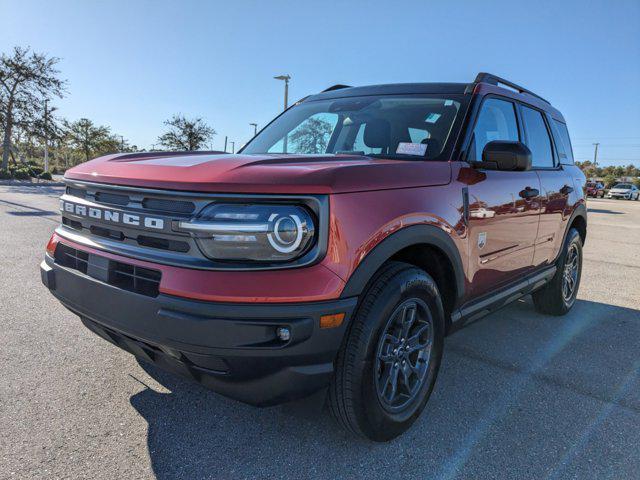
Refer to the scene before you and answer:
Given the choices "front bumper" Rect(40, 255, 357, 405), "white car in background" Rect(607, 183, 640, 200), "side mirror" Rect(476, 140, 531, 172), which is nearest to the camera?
"front bumper" Rect(40, 255, 357, 405)

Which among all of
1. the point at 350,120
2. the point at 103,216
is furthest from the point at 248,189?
the point at 350,120

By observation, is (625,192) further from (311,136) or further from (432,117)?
(311,136)

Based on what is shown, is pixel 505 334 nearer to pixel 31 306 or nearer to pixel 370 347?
pixel 370 347

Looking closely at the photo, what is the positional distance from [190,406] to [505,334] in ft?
9.02

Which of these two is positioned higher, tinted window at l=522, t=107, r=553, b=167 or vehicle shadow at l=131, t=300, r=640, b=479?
tinted window at l=522, t=107, r=553, b=167

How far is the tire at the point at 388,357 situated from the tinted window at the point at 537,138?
1969mm

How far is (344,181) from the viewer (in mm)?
1955

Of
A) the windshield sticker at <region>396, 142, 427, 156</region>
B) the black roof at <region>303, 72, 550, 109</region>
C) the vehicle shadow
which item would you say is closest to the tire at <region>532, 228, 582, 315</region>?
the vehicle shadow

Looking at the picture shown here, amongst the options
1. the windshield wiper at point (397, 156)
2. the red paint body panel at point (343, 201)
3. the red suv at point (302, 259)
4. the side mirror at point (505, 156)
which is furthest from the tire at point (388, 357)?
the side mirror at point (505, 156)

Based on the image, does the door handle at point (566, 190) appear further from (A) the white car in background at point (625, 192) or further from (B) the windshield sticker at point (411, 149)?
(A) the white car in background at point (625, 192)

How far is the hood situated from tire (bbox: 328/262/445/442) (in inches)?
17.8

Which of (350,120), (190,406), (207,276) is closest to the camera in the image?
(207,276)

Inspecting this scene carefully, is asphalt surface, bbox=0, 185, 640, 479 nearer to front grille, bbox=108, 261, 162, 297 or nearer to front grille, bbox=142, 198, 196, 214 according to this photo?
front grille, bbox=108, 261, 162, 297

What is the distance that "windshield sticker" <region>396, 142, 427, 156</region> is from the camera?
111 inches
